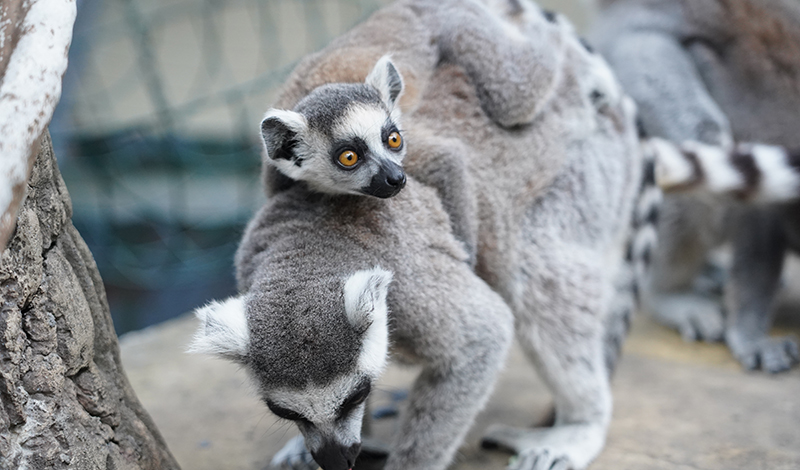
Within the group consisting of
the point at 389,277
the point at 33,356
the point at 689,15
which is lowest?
the point at 689,15

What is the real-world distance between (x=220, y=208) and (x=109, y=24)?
227 cm

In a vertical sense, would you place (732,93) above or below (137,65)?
below

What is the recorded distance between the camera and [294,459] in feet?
9.94

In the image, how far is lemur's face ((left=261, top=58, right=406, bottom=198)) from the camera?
2.33m

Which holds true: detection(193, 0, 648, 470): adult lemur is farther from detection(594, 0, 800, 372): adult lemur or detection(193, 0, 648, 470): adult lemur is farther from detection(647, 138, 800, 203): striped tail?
detection(594, 0, 800, 372): adult lemur

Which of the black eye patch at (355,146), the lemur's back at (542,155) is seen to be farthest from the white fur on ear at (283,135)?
the lemur's back at (542,155)

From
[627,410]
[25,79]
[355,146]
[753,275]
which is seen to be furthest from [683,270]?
[25,79]

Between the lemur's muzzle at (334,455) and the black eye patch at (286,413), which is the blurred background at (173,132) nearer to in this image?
the black eye patch at (286,413)

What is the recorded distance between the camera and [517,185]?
3082 mm

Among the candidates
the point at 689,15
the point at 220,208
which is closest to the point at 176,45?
the point at 220,208

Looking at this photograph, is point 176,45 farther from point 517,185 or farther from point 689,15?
point 517,185

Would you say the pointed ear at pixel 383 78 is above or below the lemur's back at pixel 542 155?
above

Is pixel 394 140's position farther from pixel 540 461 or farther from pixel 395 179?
pixel 540 461

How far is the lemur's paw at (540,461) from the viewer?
2914mm
